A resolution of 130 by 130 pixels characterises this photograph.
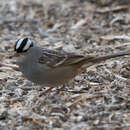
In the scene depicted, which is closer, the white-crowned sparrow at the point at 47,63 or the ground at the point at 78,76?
the ground at the point at 78,76

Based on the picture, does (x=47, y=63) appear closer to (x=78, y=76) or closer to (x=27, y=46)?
(x=27, y=46)

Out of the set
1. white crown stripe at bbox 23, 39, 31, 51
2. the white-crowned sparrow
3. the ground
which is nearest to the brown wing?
the white-crowned sparrow

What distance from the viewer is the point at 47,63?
4.64 metres

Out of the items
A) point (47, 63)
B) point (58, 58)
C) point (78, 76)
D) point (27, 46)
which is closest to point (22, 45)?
point (27, 46)

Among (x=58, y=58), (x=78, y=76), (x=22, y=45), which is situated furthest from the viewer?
(x=78, y=76)

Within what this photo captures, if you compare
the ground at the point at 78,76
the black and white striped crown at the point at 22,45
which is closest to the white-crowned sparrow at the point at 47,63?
the black and white striped crown at the point at 22,45

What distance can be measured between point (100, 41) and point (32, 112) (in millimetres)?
2588

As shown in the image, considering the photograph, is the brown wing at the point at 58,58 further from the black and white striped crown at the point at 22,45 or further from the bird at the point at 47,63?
the black and white striped crown at the point at 22,45

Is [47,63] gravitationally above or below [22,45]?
below

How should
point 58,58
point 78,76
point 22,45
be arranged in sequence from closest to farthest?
point 22,45 < point 58,58 < point 78,76

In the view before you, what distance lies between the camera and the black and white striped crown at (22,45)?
458 cm

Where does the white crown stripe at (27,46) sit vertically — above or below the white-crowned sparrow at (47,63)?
above

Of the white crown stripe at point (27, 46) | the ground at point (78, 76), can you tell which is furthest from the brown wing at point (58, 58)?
the ground at point (78, 76)

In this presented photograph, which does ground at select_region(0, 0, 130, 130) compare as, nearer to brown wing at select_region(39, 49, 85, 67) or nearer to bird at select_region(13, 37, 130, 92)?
bird at select_region(13, 37, 130, 92)
